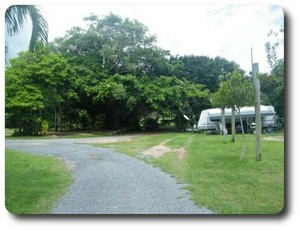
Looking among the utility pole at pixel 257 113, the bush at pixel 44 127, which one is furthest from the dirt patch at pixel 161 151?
the bush at pixel 44 127

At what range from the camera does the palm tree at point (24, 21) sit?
414 cm

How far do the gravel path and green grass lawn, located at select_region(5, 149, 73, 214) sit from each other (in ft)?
0.30

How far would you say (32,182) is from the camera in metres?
4.07

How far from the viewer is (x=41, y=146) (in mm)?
4535

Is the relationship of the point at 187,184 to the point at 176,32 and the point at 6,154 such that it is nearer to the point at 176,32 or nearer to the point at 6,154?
the point at 176,32

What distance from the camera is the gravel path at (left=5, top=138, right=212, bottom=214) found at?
148 inches

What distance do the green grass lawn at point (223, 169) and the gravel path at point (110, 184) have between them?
0.46 feet

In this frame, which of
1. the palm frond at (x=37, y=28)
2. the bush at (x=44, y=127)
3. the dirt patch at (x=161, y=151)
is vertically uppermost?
the palm frond at (x=37, y=28)

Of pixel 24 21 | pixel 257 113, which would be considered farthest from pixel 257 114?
pixel 24 21

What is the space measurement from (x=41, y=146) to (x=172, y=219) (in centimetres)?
188

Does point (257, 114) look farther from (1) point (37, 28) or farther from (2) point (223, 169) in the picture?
(1) point (37, 28)

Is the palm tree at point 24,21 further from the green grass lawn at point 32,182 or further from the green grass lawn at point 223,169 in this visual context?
the green grass lawn at point 223,169

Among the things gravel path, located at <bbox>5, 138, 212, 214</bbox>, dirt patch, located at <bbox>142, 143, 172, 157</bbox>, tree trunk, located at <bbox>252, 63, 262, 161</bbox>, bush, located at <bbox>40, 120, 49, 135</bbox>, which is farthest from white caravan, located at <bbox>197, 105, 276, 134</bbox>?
bush, located at <bbox>40, 120, 49, 135</bbox>
